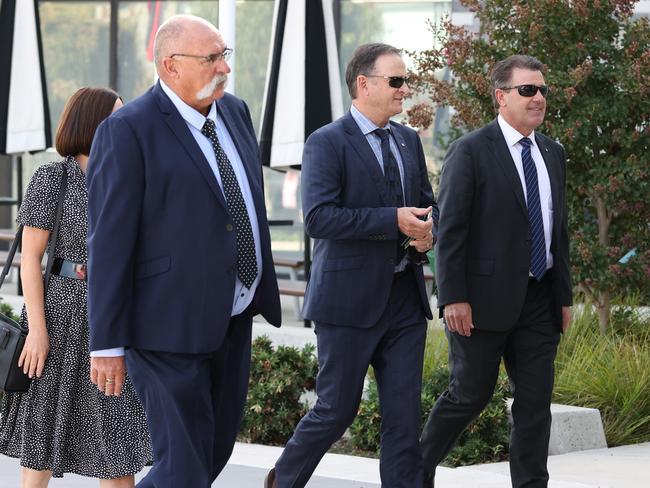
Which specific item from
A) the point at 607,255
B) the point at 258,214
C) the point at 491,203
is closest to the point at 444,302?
the point at 491,203

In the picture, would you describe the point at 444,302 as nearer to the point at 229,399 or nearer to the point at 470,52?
the point at 229,399

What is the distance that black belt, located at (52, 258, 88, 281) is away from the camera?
18.2 ft

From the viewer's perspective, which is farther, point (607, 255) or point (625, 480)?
point (607, 255)

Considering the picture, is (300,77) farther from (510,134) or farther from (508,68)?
(510,134)

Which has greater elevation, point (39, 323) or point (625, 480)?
point (39, 323)

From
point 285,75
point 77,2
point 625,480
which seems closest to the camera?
point 625,480

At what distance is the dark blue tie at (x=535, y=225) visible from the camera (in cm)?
594

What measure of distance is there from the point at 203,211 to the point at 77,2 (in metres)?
13.7

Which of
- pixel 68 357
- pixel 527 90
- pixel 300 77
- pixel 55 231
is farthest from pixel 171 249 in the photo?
pixel 300 77

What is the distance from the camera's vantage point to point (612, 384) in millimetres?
8336

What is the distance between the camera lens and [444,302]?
5961 mm

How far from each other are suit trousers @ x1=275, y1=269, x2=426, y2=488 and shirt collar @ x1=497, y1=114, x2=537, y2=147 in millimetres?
747

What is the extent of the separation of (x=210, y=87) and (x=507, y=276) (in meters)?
1.76

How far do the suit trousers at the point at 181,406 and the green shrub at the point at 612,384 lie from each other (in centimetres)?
396
